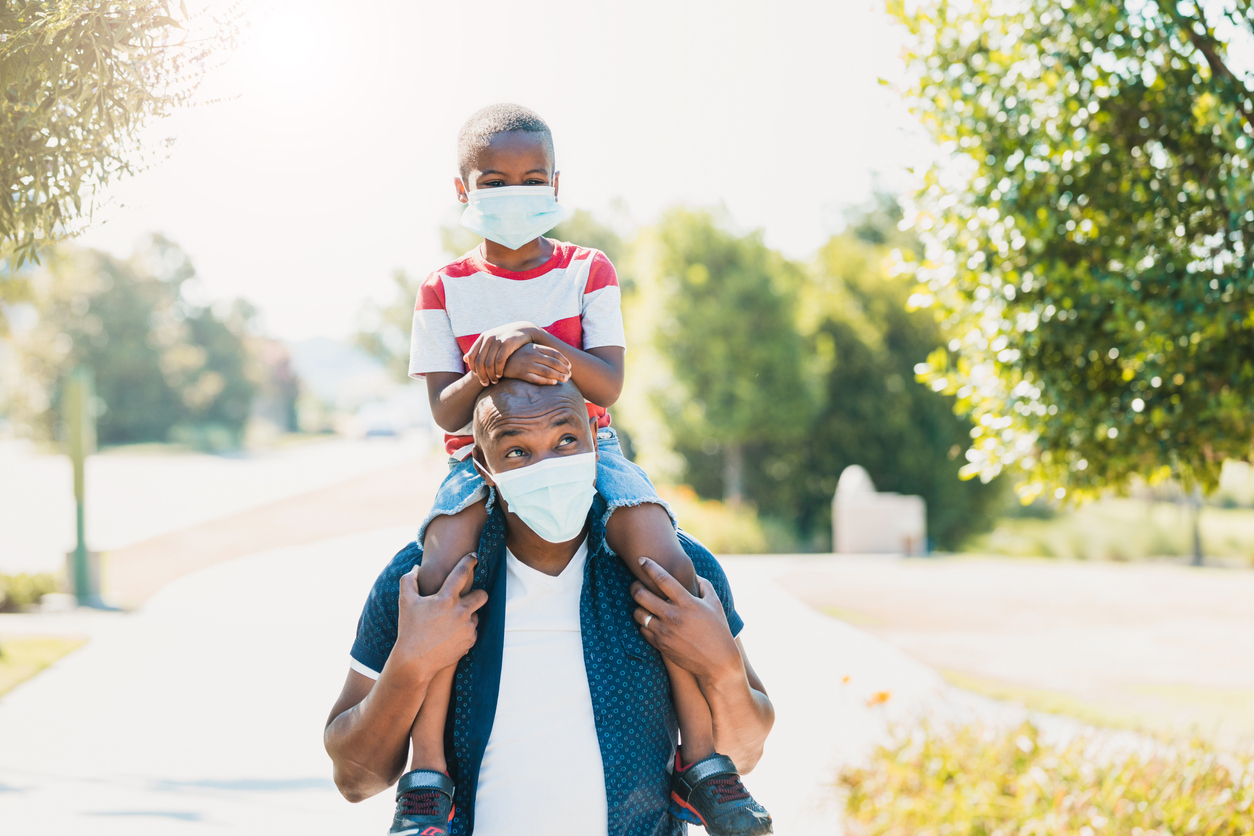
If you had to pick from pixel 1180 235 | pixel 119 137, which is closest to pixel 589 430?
pixel 119 137

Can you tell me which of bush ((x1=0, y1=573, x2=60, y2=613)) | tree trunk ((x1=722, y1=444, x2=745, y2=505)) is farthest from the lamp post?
tree trunk ((x1=722, y1=444, x2=745, y2=505))

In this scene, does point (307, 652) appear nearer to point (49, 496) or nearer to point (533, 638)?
point (533, 638)

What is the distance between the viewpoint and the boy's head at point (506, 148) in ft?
7.50

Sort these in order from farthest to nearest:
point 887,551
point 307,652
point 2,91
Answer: point 887,551, point 307,652, point 2,91

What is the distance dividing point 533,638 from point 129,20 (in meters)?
1.82

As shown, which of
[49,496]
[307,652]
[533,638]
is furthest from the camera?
[49,496]

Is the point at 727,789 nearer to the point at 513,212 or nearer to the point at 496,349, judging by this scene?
the point at 496,349

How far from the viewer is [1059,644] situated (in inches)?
364

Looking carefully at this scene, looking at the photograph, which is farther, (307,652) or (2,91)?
(307,652)

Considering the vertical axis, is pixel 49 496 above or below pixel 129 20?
below

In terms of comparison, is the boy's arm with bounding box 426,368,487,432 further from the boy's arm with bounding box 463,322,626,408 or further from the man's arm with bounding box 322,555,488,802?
the man's arm with bounding box 322,555,488,802

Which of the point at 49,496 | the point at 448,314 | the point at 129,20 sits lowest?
the point at 49,496

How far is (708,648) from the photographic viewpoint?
77.7 inches

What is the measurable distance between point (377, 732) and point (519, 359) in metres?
0.83
